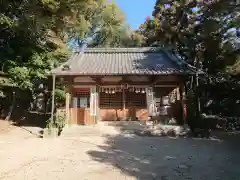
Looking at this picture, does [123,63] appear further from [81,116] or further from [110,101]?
[81,116]

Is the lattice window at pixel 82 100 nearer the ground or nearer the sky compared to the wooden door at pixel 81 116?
nearer the sky

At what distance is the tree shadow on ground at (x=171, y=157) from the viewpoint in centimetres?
701

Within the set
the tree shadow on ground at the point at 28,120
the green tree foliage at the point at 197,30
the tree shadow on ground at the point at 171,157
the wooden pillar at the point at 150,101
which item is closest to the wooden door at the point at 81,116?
the tree shadow on ground at the point at 28,120

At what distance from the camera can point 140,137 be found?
475 inches

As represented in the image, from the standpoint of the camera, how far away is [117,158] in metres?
8.50

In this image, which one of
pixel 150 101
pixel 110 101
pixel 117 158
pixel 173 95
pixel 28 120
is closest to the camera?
pixel 117 158

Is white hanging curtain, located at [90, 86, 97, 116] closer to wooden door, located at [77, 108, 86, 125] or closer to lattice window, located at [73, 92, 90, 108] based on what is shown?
lattice window, located at [73, 92, 90, 108]

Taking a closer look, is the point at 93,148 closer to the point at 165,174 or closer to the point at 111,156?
the point at 111,156

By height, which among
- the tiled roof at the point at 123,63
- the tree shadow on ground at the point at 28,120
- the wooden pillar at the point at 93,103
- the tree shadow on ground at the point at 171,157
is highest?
the tiled roof at the point at 123,63

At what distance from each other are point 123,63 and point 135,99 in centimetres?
259

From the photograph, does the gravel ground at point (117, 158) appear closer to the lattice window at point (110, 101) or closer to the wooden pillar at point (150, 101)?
the wooden pillar at point (150, 101)

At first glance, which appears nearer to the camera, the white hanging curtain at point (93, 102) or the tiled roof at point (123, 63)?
the tiled roof at point (123, 63)

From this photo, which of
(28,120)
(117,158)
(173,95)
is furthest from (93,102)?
(117,158)

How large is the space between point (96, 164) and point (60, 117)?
5.91 m
